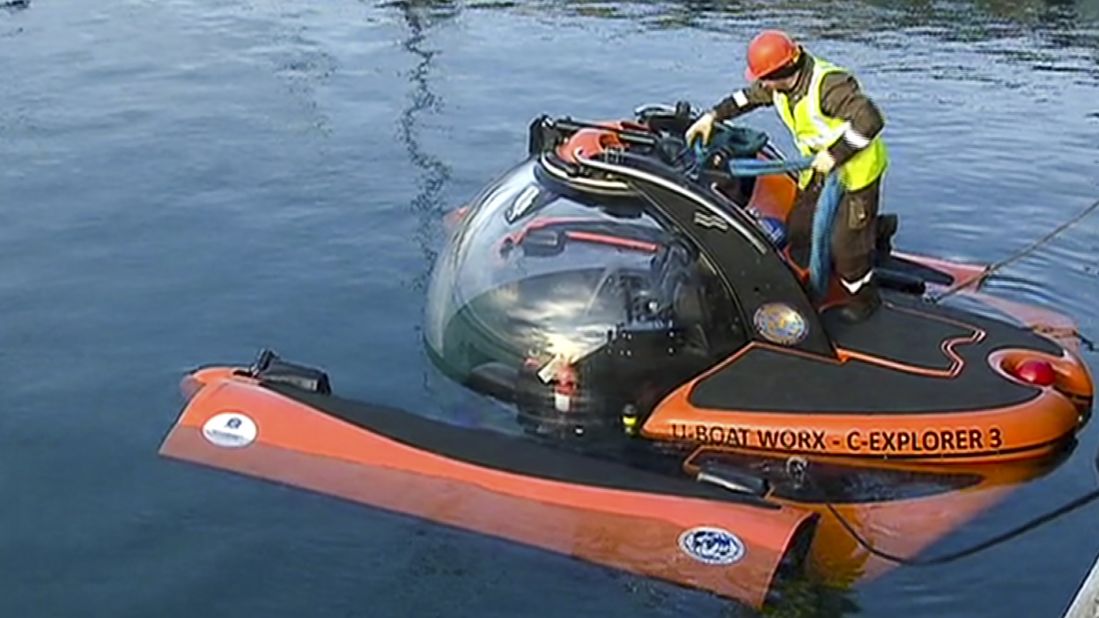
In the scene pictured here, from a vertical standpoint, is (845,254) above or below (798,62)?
below

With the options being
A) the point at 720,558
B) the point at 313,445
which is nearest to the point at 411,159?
the point at 313,445

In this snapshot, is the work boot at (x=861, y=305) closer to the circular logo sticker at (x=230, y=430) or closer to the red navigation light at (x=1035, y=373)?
the red navigation light at (x=1035, y=373)

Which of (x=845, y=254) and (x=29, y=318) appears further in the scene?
(x=29, y=318)

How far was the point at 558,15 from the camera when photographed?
23.2 metres

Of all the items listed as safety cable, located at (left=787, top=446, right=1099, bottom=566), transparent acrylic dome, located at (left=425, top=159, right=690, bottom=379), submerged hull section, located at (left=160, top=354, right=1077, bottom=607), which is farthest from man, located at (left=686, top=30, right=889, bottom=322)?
safety cable, located at (left=787, top=446, right=1099, bottom=566)

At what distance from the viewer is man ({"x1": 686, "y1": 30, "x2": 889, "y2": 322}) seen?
9.22 meters

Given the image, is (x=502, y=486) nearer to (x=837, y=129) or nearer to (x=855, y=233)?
(x=855, y=233)

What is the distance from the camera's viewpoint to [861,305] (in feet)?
30.9

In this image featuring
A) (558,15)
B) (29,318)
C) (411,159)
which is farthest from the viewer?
(558,15)

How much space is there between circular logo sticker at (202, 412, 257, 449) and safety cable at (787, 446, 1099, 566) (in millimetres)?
3140

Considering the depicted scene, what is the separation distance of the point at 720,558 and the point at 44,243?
7.60m

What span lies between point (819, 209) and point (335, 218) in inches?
219

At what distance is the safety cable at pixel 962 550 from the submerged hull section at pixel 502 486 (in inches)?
13.9

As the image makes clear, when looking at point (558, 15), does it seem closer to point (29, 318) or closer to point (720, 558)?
point (29, 318)
